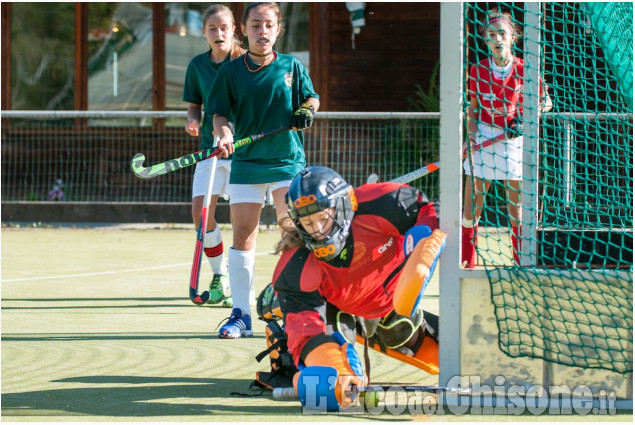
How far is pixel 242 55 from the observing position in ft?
16.9

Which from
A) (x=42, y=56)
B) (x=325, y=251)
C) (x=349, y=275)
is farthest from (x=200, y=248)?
(x=42, y=56)

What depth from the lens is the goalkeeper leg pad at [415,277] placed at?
3381 millimetres

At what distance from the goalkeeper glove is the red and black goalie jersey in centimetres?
115

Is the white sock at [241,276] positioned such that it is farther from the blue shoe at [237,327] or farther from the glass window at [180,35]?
the glass window at [180,35]

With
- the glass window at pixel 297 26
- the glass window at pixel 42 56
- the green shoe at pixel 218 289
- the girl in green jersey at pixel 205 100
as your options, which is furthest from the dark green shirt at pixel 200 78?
the glass window at pixel 42 56

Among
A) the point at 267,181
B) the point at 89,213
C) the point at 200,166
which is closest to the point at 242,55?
the point at 267,181

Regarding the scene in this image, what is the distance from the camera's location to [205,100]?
227 inches

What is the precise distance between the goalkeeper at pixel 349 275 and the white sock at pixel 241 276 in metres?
1.13

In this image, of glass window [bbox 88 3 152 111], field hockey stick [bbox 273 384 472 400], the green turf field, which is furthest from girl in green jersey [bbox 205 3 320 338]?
glass window [bbox 88 3 152 111]

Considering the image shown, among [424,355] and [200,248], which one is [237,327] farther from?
[424,355]

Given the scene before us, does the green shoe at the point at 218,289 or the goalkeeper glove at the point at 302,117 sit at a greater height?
the goalkeeper glove at the point at 302,117

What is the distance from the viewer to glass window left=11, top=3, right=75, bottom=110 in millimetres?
13539

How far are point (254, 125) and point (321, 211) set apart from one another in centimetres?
169

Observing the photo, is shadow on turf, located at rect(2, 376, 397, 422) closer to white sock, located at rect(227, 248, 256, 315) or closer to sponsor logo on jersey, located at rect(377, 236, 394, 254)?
sponsor logo on jersey, located at rect(377, 236, 394, 254)
